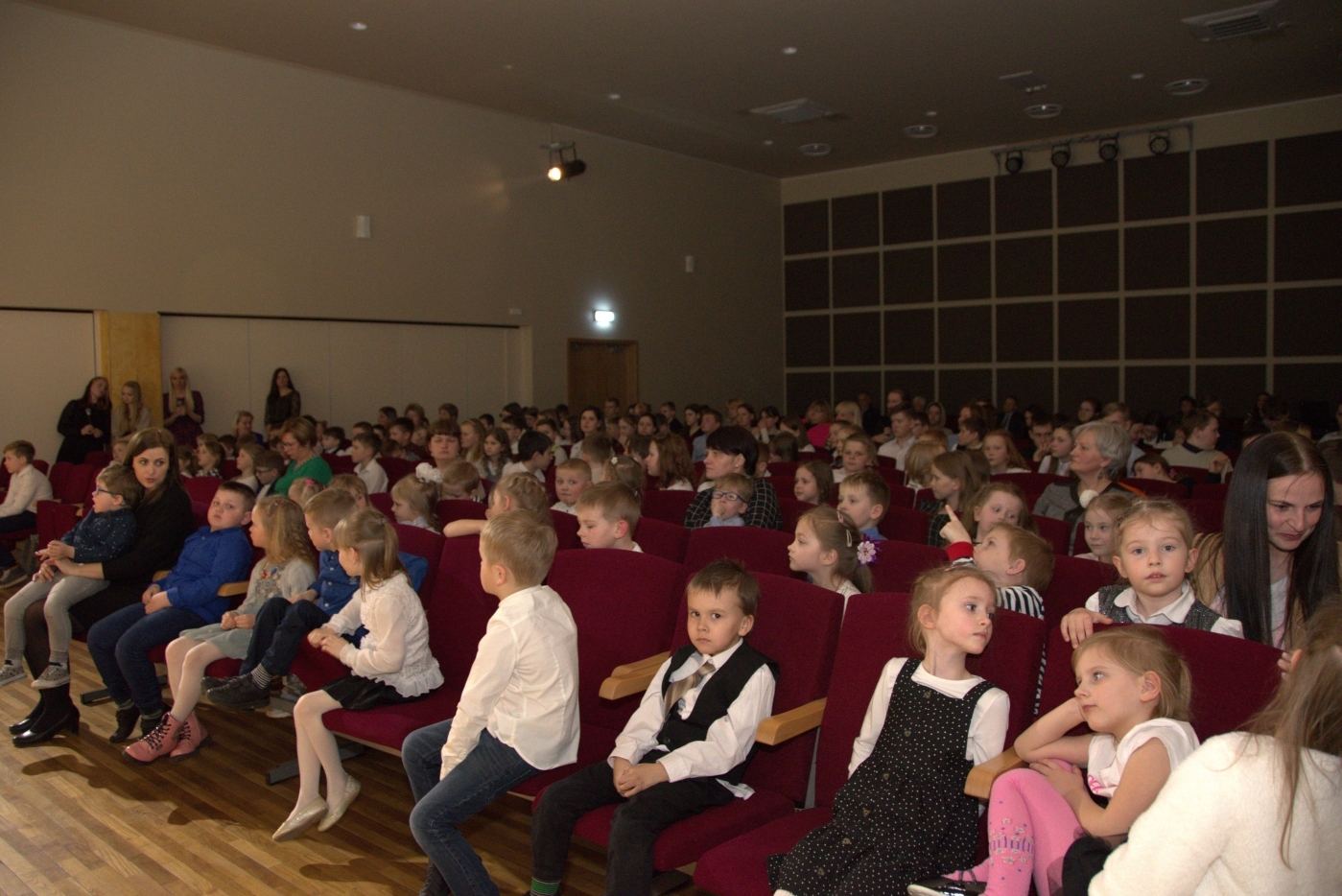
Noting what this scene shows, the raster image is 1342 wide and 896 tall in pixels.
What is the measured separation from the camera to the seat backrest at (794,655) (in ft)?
8.73

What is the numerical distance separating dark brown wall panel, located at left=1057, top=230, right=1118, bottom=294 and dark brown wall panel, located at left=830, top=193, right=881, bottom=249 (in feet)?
9.33

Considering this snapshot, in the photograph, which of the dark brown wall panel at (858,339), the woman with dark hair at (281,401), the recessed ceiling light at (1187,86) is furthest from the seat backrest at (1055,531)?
the dark brown wall panel at (858,339)

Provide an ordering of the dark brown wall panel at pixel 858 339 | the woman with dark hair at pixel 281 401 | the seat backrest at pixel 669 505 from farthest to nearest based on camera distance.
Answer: the dark brown wall panel at pixel 858 339, the woman with dark hair at pixel 281 401, the seat backrest at pixel 669 505

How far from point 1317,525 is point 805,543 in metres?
1.36

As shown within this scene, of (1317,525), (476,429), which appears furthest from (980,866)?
(476,429)

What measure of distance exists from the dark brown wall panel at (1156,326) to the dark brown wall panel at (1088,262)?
45cm

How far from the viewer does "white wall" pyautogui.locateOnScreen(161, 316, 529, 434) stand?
10438mm

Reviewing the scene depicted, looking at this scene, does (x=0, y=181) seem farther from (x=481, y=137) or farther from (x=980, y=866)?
(x=980, y=866)

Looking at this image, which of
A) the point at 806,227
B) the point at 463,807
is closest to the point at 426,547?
the point at 463,807

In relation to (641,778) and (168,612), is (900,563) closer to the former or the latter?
(641,778)

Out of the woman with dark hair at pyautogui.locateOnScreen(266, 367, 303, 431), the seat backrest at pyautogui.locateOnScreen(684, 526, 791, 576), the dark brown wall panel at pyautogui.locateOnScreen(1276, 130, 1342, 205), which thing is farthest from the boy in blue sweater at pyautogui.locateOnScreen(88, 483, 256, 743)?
the dark brown wall panel at pyautogui.locateOnScreen(1276, 130, 1342, 205)

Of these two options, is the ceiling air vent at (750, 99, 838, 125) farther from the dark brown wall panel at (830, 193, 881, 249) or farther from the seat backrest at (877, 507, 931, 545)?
the seat backrest at (877, 507, 931, 545)

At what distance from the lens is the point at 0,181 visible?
8883mm

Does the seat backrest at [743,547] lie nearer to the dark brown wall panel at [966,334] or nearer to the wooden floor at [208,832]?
the wooden floor at [208,832]
